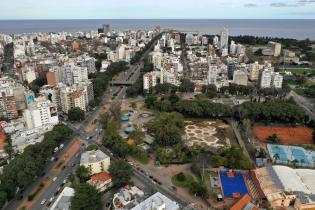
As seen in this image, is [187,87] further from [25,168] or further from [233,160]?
[25,168]

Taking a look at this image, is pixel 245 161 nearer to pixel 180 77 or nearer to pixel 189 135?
pixel 189 135

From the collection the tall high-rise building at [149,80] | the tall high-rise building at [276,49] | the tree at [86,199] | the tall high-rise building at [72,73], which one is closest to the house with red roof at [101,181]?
the tree at [86,199]

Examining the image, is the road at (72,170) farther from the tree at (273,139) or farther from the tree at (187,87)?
the tree at (187,87)

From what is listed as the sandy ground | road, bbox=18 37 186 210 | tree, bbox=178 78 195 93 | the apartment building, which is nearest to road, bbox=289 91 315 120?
tree, bbox=178 78 195 93

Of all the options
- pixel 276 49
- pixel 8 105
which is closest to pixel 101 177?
pixel 8 105

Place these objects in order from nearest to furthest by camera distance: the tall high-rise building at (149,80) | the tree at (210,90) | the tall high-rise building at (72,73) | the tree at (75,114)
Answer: the tree at (75,114) → the tree at (210,90) → the tall high-rise building at (149,80) → the tall high-rise building at (72,73)

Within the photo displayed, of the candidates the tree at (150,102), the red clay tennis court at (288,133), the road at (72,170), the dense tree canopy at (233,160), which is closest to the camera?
the road at (72,170)
